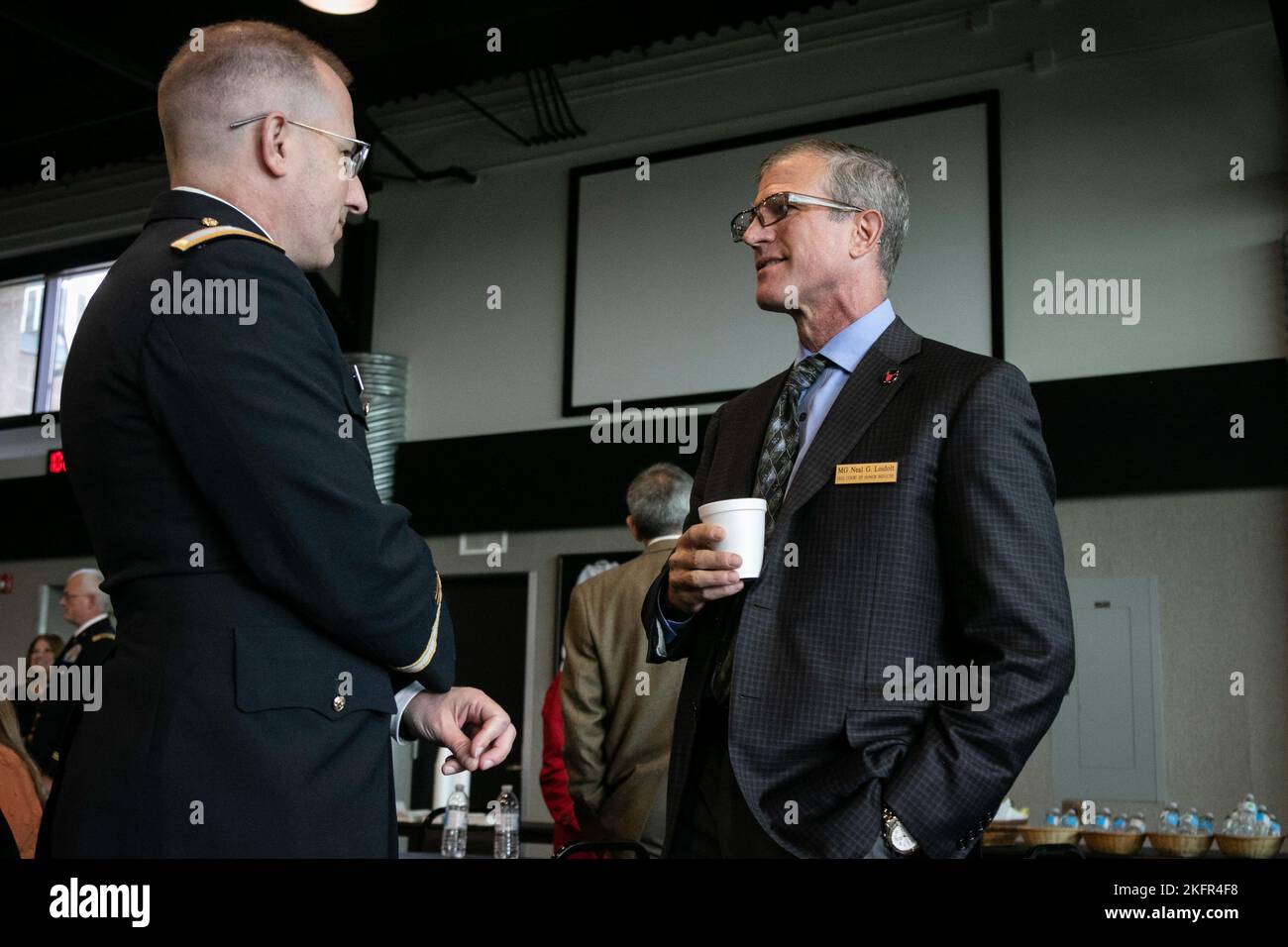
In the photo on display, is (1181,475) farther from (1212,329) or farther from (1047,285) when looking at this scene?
(1047,285)

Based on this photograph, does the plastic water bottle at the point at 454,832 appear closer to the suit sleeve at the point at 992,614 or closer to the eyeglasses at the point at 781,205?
the eyeglasses at the point at 781,205

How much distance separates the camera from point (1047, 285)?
629 cm

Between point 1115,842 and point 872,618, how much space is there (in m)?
3.20

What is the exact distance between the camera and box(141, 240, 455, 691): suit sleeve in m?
1.29

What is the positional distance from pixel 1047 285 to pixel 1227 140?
3.44 ft

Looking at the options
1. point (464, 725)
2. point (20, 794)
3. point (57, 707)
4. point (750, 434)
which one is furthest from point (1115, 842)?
point (57, 707)

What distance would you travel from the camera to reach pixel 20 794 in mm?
2957

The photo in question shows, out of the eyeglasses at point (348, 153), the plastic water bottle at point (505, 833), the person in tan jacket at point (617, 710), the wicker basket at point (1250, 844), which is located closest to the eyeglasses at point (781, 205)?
the eyeglasses at point (348, 153)

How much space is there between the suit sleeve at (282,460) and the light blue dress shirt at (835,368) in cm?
69

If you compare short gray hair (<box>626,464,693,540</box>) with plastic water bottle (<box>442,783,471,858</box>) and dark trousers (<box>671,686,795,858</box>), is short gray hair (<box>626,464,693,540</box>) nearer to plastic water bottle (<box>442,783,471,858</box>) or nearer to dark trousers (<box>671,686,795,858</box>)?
plastic water bottle (<box>442,783,471,858</box>)

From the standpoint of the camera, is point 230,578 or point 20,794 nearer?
point 230,578

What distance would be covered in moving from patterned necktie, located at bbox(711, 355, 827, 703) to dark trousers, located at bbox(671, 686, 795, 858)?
5 cm

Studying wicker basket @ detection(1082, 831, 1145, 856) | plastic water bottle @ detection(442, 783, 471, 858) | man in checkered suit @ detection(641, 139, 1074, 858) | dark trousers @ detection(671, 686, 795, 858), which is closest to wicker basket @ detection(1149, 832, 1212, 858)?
wicker basket @ detection(1082, 831, 1145, 856)

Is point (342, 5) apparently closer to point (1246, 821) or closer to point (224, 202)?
point (224, 202)
